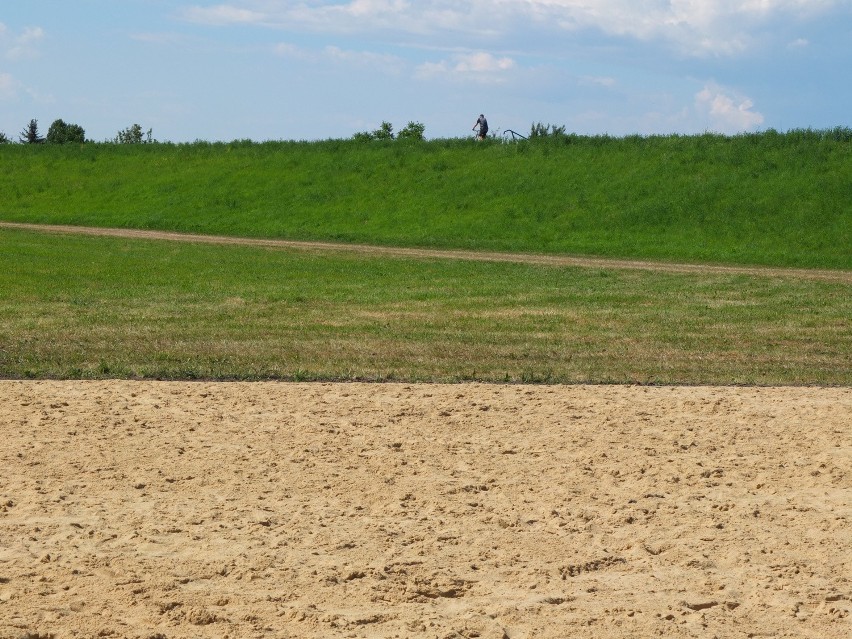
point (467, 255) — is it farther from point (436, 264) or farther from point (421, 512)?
point (421, 512)

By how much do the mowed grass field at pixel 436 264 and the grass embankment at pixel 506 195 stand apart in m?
0.10

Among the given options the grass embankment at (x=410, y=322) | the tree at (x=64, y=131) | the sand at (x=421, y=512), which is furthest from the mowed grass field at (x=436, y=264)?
the tree at (x=64, y=131)

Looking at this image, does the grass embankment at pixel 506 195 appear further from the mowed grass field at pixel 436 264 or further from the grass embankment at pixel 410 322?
the grass embankment at pixel 410 322

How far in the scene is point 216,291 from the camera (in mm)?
17828

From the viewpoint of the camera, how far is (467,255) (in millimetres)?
25797

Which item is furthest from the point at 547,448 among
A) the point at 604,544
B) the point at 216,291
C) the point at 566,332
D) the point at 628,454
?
the point at 216,291

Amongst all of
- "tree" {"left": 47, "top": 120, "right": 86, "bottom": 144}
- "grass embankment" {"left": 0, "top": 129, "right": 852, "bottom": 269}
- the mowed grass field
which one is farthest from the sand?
"tree" {"left": 47, "top": 120, "right": 86, "bottom": 144}

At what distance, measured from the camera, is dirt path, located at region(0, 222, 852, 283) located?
2261 cm

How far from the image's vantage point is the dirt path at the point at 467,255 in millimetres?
22609

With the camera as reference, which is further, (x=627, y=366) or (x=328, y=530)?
(x=627, y=366)

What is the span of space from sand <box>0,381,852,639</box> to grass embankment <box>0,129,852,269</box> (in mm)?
17658

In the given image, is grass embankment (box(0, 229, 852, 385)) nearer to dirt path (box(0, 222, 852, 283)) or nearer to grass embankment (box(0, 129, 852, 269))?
dirt path (box(0, 222, 852, 283))

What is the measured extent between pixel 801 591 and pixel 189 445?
4339mm

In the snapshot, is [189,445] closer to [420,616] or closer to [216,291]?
[420,616]
